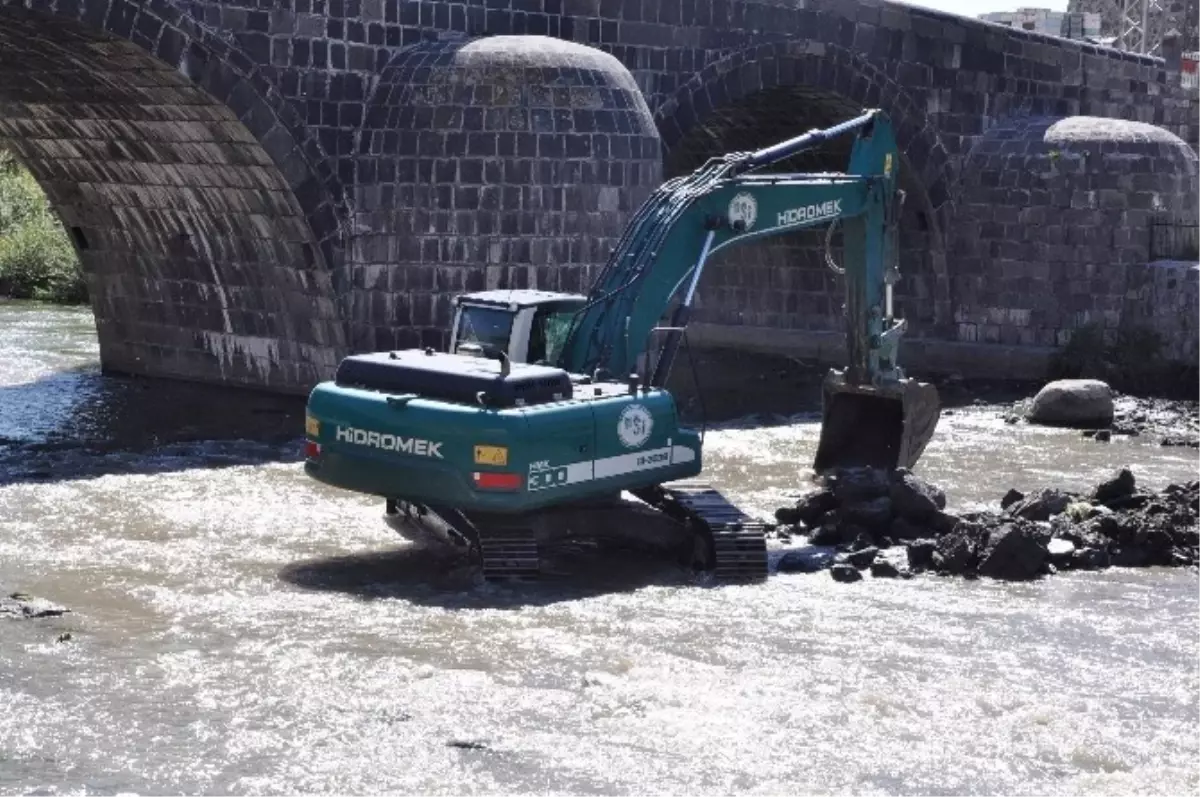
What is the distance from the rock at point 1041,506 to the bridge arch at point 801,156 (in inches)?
478

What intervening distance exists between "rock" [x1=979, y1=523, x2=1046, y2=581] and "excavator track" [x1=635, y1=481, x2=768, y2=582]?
1.86 metres

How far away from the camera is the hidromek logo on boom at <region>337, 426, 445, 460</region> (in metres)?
16.4

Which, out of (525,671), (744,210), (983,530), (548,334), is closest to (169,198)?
(744,210)

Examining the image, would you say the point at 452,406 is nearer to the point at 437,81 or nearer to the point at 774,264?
the point at 437,81

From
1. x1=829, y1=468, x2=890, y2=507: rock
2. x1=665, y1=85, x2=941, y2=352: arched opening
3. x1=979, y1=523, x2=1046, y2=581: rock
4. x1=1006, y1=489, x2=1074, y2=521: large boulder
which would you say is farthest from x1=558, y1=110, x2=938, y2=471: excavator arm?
x1=665, y1=85, x2=941, y2=352: arched opening

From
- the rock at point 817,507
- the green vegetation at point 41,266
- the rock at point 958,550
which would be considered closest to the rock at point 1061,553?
the rock at point 958,550

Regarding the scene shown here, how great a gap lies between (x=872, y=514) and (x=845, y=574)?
1.32 metres

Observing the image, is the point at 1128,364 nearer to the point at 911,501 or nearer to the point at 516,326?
the point at 911,501

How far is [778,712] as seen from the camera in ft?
45.0

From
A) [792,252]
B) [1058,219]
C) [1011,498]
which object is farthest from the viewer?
[792,252]

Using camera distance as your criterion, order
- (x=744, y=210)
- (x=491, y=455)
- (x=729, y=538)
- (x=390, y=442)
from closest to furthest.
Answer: (x=491, y=455), (x=390, y=442), (x=729, y=538), (x=744, y=210)

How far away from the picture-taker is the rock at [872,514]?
18.9m

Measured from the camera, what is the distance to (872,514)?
18844mm

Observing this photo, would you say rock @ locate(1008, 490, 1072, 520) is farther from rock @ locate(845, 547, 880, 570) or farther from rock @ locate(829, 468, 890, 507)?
rock @ locate(845, 547, 880, 570)
